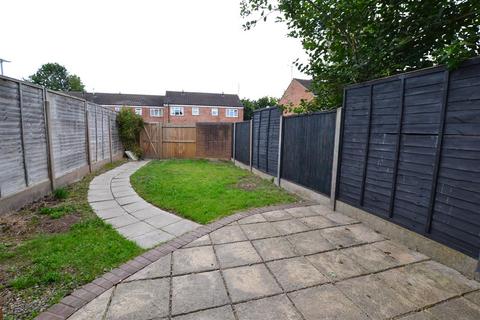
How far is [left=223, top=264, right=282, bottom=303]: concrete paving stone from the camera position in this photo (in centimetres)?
211

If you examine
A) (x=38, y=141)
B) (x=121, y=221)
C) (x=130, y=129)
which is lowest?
(x=121, y=221)

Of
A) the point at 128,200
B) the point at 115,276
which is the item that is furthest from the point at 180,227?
the point at 128,200

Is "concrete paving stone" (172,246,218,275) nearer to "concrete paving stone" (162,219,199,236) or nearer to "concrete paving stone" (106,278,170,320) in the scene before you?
"concrete paving stone" (106,278,170,320)

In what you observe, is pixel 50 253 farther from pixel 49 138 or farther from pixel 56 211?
pixel 49 138

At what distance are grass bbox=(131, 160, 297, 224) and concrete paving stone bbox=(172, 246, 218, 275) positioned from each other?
965 mm

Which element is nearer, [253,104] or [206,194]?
[206,194]

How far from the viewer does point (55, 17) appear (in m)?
5.48

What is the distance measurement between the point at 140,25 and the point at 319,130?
655 centimetres

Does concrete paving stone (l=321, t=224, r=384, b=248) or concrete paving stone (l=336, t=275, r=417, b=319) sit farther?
concrete paving stone (l=321, t=224, r=384, b=248)

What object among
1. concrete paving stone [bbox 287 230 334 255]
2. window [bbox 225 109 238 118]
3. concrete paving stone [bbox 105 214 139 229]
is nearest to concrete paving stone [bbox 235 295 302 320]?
concrete paving stone [bbox 287 230 334 255]

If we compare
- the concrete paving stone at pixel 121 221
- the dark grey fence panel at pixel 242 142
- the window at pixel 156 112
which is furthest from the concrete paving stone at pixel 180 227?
the window at pixel 156 112

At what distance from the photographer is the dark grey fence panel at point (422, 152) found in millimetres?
2451

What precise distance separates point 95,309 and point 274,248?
202cm

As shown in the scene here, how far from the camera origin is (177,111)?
3061 cm
